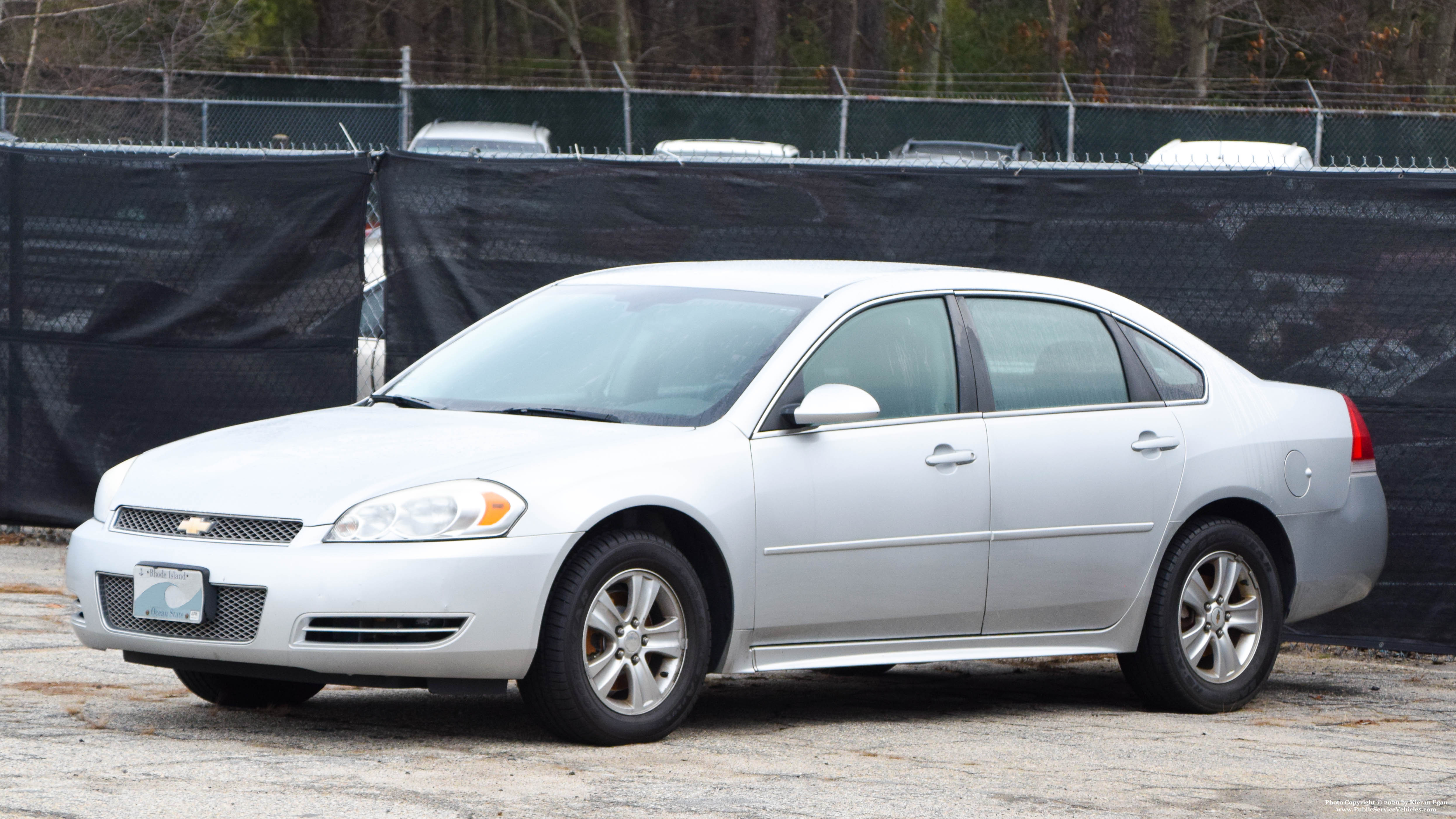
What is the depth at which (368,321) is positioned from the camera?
9844 mm

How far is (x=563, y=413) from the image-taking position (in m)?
6.38

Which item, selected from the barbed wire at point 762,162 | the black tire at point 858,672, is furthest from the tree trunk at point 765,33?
the black tire at point 858,672

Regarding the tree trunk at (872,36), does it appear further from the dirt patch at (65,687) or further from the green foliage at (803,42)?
the dirt patch at (65,687)

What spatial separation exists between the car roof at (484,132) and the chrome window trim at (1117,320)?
18050 millimetres

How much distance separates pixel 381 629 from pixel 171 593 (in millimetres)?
A: 623

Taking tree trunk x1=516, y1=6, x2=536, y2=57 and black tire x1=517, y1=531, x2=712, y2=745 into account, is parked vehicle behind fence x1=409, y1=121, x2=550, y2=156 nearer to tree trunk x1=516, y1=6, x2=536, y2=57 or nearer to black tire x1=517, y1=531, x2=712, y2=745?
tree trunk x1=516, y1=6, x2=536, y2=57

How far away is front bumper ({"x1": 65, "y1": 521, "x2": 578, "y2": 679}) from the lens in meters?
5.54

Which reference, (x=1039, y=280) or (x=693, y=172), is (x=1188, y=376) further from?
(x=693, y=172)

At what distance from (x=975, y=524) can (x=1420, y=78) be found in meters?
33.0

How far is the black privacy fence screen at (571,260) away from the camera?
8312 mm

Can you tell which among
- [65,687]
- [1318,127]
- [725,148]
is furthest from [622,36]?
[65,687]

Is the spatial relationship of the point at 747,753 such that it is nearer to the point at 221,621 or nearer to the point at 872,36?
the point at 221,621

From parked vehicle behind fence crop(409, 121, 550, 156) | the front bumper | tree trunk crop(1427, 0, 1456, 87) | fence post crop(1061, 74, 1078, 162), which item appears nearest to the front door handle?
the front bumper

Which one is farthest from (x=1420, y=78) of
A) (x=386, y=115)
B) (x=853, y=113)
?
(x=386, y=115)
